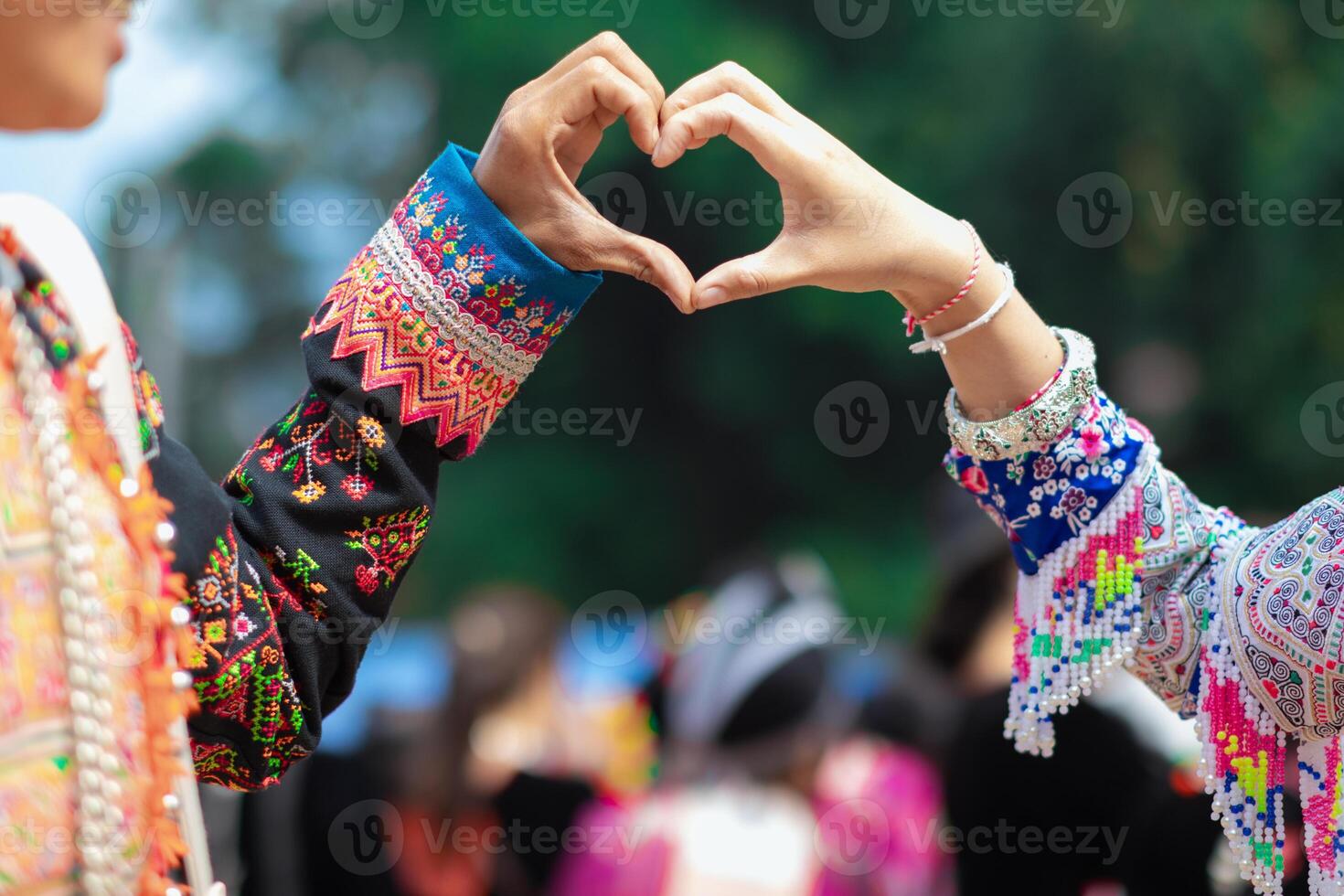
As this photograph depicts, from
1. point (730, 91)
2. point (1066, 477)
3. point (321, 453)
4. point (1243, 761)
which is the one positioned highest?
point (730, 91)

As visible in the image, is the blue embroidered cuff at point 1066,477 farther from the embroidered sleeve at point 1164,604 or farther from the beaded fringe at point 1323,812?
the beaded fringe at point 1323,812

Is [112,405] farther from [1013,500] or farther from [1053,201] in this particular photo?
[1053,201]

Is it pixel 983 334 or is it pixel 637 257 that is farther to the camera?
pixel 983 334

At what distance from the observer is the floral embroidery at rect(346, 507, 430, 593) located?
53.2 inches

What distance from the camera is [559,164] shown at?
1.39m

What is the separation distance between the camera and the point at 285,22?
958 centimetres

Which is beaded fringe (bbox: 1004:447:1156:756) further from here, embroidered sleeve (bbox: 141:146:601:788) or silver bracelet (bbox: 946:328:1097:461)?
embroidered sleeve (bbox: 141:146:601:788)

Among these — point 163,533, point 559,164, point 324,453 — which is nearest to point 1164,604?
point 559,164

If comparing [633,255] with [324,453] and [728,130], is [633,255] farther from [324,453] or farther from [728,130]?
[324,453]

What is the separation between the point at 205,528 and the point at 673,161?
0.59 meters

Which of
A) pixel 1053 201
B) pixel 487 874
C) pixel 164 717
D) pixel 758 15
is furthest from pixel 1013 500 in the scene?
pixel 758 15

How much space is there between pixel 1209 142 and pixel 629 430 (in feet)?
14.0

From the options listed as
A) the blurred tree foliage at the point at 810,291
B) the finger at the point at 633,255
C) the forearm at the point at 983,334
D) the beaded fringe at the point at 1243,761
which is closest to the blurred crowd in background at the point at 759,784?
the beaded fringe at the point at 1243,761

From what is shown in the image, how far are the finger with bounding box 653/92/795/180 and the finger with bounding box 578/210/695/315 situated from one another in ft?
0.28
